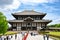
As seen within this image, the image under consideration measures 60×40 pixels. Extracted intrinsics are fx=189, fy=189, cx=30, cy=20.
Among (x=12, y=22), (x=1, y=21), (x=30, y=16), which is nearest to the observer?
(x=1, y=21)

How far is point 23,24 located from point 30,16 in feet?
21.2

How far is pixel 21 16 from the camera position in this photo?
88.1 metres

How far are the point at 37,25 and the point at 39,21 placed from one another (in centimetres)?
203

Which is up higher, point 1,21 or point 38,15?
point 1,21

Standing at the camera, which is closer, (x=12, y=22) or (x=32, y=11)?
(x=12, y=22)

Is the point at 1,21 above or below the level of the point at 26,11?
above

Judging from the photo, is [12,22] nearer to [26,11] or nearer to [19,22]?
[19,22]

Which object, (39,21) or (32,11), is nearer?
(39,21)

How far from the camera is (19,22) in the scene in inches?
3285

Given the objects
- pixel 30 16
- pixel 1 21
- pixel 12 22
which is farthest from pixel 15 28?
pixel 1 21

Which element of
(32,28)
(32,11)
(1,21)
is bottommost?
(32,28)

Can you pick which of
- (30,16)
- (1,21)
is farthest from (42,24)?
(1,21)

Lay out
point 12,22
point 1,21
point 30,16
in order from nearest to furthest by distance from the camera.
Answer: point 1,21 < point 12,22 < point 30,16

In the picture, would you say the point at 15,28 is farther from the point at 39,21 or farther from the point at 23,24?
the point at 39,21
